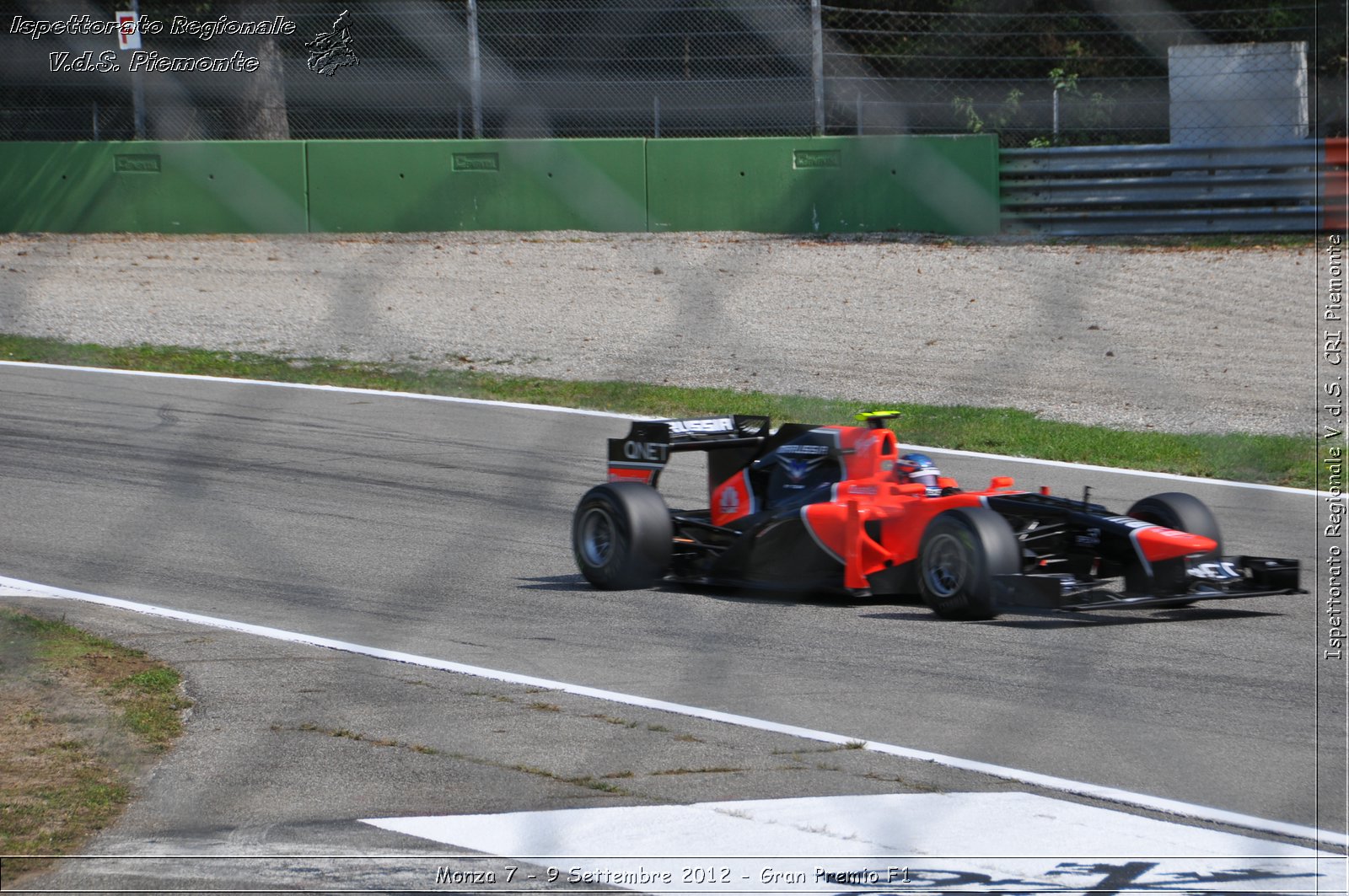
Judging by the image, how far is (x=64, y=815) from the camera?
3016mm

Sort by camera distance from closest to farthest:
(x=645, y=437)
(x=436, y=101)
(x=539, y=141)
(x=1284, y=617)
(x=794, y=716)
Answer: (x=794, y=716), (x=1284, y=617), (x=645, y=437), (x=436, y=101), (x=539, y=141)

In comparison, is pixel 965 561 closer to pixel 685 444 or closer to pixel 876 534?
pixel 876 534

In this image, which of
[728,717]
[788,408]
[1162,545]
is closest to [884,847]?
[728,717]

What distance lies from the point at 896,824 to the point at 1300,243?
38.7 ft

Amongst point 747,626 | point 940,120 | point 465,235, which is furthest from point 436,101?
point 747,626

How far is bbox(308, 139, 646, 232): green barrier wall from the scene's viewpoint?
13.4 metres

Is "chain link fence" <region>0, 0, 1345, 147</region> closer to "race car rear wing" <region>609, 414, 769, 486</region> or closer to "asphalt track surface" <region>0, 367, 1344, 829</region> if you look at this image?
"asphalt track surface" <region>0, 367, 1344, 829</region>

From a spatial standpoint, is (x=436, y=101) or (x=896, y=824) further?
(x=436, y=101)

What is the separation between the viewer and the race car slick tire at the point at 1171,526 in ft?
15.1

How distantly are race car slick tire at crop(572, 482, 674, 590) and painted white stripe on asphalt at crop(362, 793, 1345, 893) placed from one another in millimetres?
2268

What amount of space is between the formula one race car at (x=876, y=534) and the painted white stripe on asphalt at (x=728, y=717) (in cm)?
111

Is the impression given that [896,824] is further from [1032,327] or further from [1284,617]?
[1032,327]

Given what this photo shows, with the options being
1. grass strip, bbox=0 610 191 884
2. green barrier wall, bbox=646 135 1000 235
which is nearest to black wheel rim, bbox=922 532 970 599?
grass strip, bbox=0 610 191 884

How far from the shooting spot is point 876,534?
498 cm
